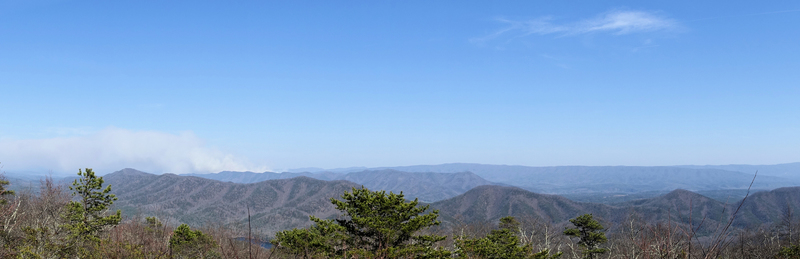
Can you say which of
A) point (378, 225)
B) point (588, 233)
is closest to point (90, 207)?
point (378, 225)

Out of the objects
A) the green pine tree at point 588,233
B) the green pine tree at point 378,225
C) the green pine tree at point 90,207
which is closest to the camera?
the green pine tree at point 378,225

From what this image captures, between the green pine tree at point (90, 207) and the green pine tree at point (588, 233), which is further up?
the green pine tree at point (90, 207)

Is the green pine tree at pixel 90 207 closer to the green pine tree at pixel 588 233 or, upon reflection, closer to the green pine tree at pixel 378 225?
the green pine tree at pixel 378 225

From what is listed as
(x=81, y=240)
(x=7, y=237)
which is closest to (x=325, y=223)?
(x=7, y=237)

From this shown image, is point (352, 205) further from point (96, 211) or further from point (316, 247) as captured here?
point (96, 211)

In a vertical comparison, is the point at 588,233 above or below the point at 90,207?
below

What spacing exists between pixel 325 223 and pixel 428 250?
20.9 feet

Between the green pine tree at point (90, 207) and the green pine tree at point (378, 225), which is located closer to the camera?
the green pine tree at point (378, 225)

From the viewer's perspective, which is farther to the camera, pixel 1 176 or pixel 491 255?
pixel 1 176

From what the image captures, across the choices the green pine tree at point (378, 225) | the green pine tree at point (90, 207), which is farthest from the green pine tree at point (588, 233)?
the green pine tree at point (90, 207)

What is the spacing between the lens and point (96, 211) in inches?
1375

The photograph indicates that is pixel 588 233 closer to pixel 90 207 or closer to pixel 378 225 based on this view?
pixel 378 225

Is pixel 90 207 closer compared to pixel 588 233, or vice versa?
pixel 90 207

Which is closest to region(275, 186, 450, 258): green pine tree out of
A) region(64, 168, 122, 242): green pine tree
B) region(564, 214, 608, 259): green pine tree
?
region(64, 168, 122, 242): green pine tree
